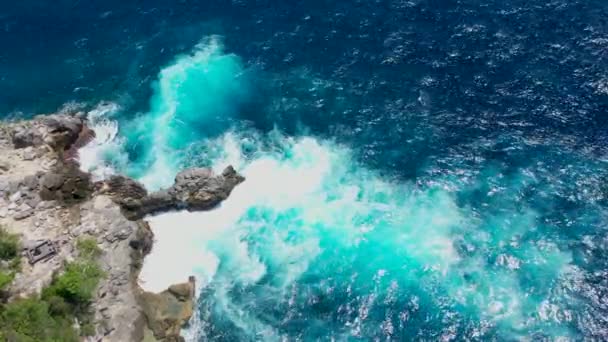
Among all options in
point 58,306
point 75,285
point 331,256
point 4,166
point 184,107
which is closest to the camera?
point 58,306

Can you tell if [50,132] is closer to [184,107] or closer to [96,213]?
[96,213]

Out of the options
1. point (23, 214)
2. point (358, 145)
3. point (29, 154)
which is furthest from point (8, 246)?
point (358, 145)

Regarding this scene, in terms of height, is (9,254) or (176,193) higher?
(9,254)

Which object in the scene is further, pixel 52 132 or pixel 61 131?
pixel 61 131

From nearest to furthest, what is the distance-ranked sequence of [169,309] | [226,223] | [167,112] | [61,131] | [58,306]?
[58,306] → [169,309] → [226,223] → [61,131] → [167,112]

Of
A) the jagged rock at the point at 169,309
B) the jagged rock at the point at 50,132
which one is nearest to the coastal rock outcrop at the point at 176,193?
the jagged rock at the point at 50,132

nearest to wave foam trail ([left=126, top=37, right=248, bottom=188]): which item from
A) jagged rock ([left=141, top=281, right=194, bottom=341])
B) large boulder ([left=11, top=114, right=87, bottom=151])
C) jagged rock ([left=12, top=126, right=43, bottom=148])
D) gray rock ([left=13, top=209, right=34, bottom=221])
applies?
large boulder ([left=11, top=114, right=87, bottom=151])

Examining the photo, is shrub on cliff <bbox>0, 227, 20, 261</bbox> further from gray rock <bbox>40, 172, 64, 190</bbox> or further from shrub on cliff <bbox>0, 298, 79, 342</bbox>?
gray rock <bbox>40, 172, 64, 190</bbox>

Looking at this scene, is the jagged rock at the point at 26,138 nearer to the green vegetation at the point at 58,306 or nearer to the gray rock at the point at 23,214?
the gray rock at the point at 23,214
